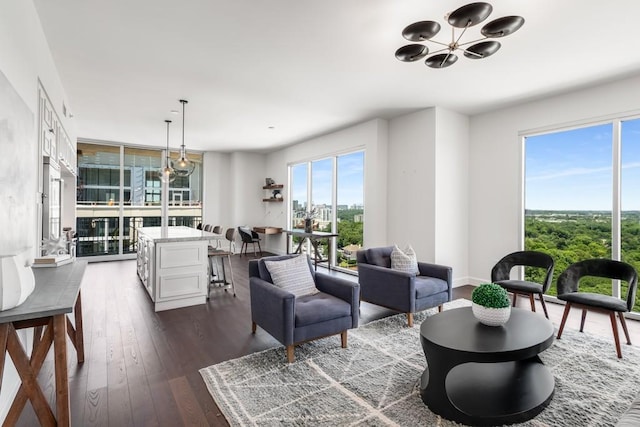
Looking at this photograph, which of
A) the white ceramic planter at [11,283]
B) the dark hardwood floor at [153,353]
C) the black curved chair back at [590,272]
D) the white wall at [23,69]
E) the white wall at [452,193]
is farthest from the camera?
the white wall at [452,193]

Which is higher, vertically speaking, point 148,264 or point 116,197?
point 116,197

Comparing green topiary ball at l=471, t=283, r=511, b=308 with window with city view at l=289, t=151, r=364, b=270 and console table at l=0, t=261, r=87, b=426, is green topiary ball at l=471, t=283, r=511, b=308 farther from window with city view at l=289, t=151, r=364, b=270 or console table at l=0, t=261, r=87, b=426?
window with city view at l=289, t=151, r=364, b=270

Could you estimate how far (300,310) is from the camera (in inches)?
106

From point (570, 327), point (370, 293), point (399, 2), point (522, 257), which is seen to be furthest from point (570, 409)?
point (399, 2)

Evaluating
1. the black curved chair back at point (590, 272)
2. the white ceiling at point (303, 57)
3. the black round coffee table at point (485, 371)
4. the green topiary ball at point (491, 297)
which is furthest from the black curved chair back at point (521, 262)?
the white ceiling at point (303, 57)

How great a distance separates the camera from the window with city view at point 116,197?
7.55 meters

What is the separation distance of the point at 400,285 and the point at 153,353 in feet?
7.95

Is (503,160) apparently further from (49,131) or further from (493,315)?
(49,131)

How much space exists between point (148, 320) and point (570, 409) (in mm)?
3839

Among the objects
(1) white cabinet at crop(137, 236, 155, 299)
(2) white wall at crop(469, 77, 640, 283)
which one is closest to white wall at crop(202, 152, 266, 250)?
(1) white cabinet at crop(137, 236, 155, 299)

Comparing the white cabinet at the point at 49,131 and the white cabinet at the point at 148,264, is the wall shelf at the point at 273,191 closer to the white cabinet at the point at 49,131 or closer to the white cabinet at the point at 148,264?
the white cabinet at the point at 148,264

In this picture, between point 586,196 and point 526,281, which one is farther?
point 586,196

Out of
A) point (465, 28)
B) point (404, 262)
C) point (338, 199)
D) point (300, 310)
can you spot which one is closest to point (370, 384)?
point (300, 310)

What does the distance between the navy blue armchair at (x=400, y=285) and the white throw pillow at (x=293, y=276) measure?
0.84 meters
